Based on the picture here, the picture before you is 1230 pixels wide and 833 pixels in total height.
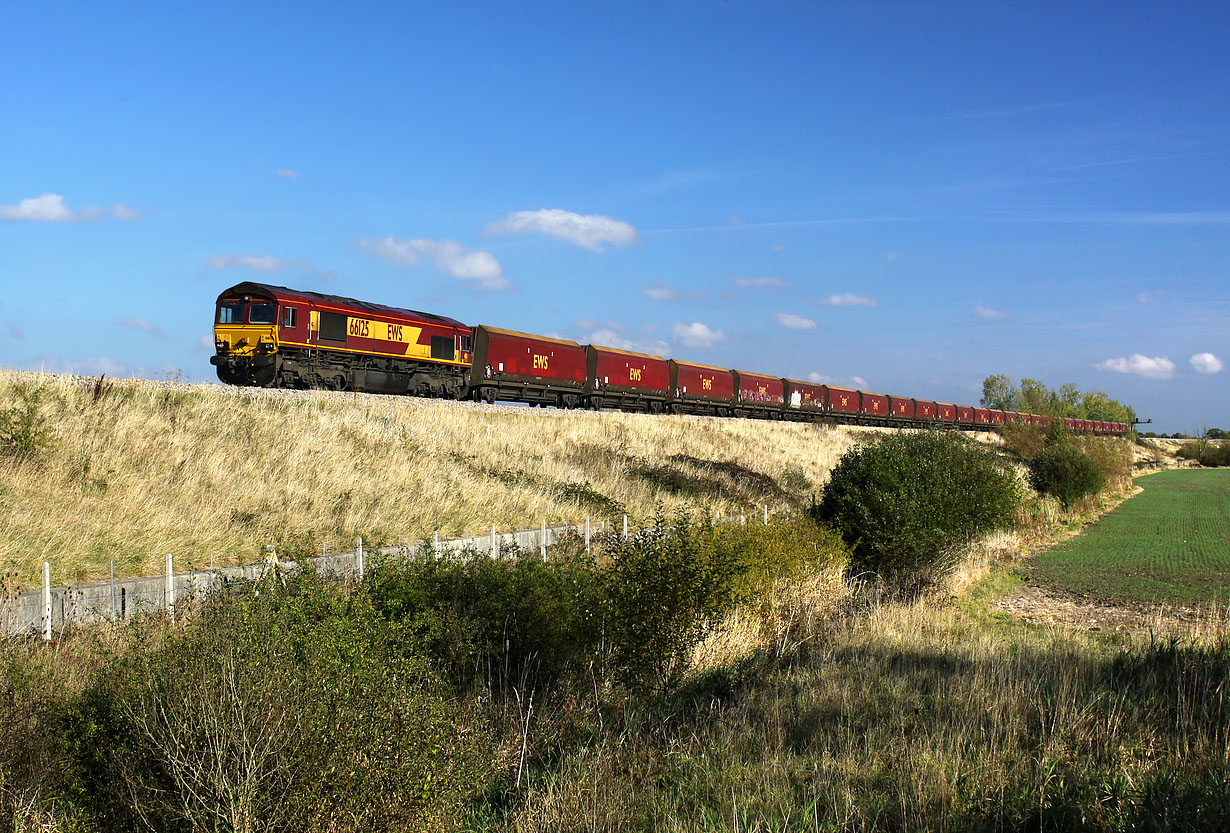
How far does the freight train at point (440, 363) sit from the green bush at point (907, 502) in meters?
15.5

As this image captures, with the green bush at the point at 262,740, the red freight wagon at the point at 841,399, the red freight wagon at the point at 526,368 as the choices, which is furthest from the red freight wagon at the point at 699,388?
the green bush at the point at 262,740

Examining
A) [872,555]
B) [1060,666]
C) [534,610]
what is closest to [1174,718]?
[1060,666]

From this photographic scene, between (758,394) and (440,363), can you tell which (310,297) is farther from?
(758,394)

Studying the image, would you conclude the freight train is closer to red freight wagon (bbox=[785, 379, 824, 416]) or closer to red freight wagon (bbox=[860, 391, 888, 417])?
red freight wagon (bbox=[785, 379, 824, 416])

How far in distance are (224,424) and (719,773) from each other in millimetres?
15864

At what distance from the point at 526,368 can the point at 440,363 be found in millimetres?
4895

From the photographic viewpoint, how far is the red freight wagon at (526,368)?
33.1 meters

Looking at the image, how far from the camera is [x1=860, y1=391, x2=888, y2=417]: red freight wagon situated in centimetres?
6325

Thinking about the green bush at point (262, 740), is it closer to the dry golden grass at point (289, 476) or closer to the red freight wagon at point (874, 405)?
the dry golden grass at point (289, 476)

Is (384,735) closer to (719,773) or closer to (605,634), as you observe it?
(719,773)

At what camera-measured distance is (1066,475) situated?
38719mm

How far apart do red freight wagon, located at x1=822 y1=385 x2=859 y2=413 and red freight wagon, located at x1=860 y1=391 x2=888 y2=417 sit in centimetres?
117

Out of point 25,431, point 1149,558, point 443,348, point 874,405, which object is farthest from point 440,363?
point 874,405

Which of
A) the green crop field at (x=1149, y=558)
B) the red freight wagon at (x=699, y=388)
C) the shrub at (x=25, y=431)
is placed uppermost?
the red freight wagon at (x=699, y=388)
